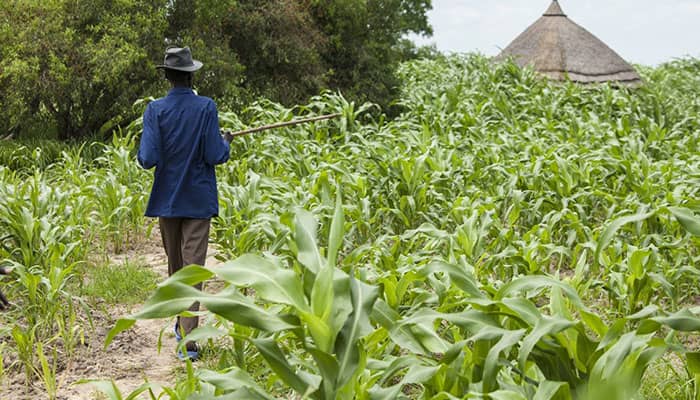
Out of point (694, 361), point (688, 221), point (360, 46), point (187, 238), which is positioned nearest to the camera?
point (694, 361)

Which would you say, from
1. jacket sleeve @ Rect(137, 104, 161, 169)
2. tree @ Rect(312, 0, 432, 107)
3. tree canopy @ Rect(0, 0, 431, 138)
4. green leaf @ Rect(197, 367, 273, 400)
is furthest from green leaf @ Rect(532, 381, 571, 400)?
tree @ Rect(312, 0, 432, 107)

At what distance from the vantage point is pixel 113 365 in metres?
4.29

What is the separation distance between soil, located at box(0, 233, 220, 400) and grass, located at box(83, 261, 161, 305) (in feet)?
0.57

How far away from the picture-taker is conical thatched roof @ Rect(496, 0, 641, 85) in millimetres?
13867

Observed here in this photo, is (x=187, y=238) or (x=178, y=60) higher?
(x=178, y=60)

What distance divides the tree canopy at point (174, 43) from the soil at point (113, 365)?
5400mm

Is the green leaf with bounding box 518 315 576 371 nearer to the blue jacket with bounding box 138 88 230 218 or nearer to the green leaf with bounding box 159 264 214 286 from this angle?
the green leaf with bounding box 159 264 214 286

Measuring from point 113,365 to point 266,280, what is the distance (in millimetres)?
2323

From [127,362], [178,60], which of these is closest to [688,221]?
[178,60]

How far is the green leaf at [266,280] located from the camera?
7.39 ft

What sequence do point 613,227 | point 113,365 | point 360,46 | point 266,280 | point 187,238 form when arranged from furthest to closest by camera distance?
point 360,46 < point 187,238 < point 113,365 < point 613,227 < point 266,280

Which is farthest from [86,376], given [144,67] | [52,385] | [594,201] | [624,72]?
[624,72]

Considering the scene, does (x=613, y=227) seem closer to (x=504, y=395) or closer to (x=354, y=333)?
(x=504, y=395)

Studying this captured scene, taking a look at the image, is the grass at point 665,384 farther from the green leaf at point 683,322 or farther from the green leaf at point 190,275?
the green leaf at point 190,275
